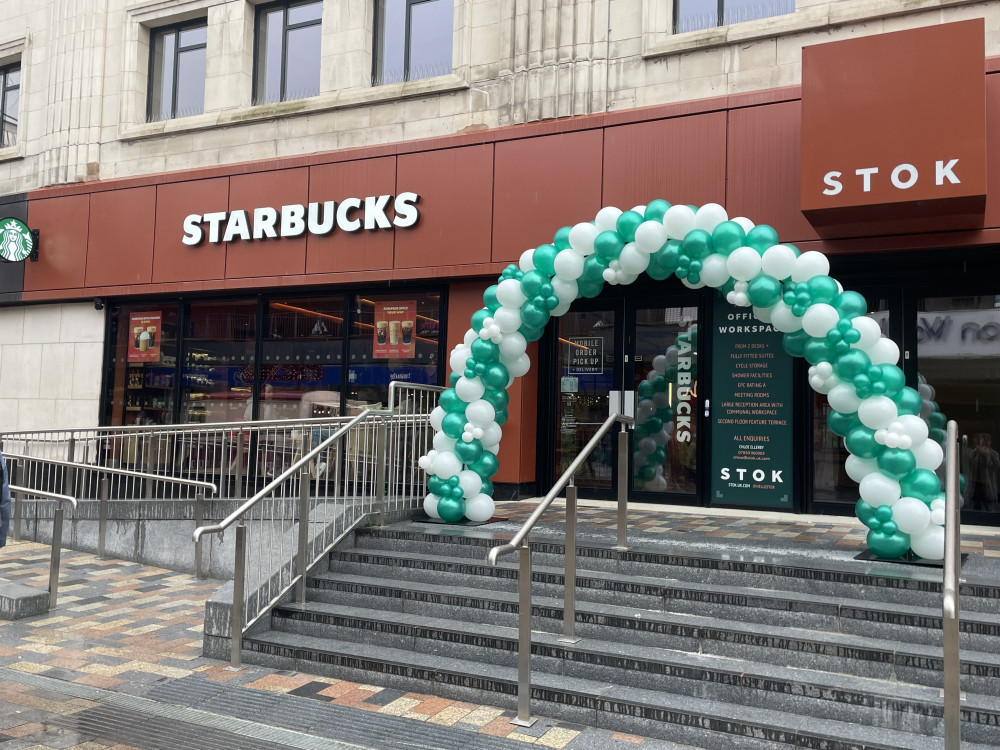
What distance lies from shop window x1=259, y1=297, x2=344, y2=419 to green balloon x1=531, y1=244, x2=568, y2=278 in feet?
14.9

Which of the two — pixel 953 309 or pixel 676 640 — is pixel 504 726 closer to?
pixel 676 640

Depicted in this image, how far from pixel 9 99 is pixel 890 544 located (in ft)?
52.0

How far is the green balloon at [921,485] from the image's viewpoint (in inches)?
238

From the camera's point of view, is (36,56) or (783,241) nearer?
(783,241)

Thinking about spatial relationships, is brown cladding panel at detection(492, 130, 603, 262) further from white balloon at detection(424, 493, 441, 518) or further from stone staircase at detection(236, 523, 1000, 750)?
stone staircase at detection(236, 523, 1000, 750)

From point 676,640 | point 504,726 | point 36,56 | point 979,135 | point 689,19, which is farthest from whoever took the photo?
point 36,56

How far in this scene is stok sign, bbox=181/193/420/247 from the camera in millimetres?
10852

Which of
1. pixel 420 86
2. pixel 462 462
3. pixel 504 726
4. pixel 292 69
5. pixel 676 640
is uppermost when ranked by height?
pixel 292 69

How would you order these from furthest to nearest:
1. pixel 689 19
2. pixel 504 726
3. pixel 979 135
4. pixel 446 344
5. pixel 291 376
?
pixel 291 376
pixel 446 344
pixel 689 19
pixel 979 135
pixel 504 726

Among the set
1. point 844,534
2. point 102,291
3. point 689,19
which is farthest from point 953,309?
point 102,291

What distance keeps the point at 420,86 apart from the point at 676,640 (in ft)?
27.1

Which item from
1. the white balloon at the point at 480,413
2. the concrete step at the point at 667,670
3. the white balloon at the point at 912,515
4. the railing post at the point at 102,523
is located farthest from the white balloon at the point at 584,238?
the railing post at the point at 102,523

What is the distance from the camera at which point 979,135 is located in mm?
7289

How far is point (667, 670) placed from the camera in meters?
5.20
